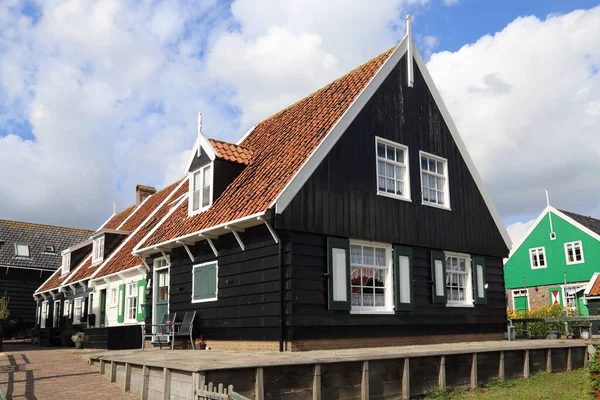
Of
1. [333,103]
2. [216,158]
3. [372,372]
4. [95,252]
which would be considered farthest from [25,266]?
[372,372]

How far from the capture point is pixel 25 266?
32.6 m

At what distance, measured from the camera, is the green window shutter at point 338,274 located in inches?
512

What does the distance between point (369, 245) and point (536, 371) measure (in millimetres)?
4971

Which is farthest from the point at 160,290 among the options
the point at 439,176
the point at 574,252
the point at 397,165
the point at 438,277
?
the point at 574,252

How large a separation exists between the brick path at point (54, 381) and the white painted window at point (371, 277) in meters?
5.69

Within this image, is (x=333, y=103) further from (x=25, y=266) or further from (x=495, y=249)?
(x=25, y=266)

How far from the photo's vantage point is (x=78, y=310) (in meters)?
25.5

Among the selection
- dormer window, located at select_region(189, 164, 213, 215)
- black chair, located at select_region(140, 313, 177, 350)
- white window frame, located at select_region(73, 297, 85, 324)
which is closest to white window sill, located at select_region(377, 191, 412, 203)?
dormer window, located at select_region(189, 164, 213, 215)

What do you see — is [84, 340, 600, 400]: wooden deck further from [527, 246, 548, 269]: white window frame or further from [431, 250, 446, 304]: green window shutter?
[527, 246, 548, 269]: white window frame

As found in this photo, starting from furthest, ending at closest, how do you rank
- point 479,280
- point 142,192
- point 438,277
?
1. point 142,192
2. point 479,280
3. point 438,277

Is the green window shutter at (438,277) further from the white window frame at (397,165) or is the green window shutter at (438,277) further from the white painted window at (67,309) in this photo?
the white painted window at (67,309)

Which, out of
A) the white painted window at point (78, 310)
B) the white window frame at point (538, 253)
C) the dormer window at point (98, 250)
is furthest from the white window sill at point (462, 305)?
the white window frame at point (538, 253)

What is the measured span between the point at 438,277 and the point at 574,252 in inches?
943

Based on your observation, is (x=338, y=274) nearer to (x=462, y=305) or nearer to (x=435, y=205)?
(x=435, y=205)
